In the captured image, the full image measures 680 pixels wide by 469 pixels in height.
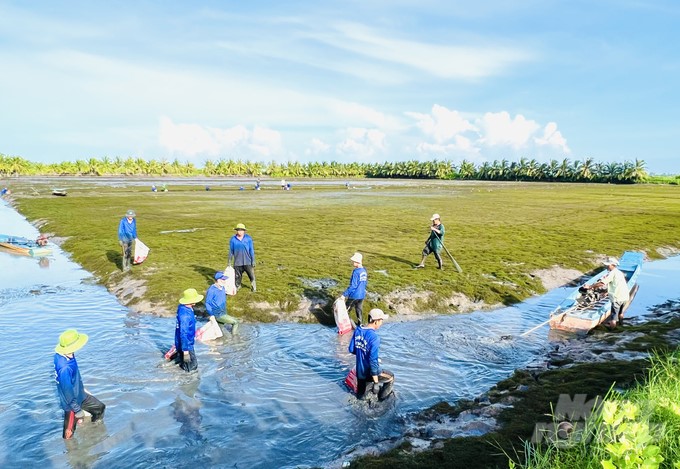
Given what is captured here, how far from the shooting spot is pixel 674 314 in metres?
17.0

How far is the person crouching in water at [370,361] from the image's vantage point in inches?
391

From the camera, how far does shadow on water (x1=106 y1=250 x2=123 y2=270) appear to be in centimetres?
2312

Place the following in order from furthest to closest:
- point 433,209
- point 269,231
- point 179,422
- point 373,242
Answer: point 433,209
point 269,231
point 373,242
point 179,422

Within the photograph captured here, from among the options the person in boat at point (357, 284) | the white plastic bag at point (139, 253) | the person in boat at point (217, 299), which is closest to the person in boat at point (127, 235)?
the white plastic bag at point (139, 253)

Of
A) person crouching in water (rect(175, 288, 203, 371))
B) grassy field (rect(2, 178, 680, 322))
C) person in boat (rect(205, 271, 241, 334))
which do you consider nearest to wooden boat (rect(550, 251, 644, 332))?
grassy field (rect(2, 178, 680, 322))

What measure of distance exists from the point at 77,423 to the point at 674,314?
19.0 meters

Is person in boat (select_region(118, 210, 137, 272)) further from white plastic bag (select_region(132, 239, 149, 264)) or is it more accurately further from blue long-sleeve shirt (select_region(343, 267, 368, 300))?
blue long-sleeve shirt (select_region(343, 267, 368, 300))

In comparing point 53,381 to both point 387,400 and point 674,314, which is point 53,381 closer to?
point 387,400

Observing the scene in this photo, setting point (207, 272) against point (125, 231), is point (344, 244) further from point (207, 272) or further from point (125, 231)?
point (125, 231)

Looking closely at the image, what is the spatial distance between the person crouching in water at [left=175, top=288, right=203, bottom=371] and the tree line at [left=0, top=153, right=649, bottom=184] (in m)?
152

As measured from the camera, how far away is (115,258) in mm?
24391

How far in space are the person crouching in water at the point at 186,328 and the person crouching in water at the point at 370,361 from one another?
3923mm

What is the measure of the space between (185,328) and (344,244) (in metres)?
17.6

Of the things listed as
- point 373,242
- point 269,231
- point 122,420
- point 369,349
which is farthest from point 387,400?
point 269,231
